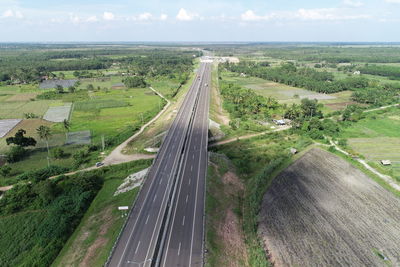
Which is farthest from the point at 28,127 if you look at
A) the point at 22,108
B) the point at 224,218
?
the point at 224,218

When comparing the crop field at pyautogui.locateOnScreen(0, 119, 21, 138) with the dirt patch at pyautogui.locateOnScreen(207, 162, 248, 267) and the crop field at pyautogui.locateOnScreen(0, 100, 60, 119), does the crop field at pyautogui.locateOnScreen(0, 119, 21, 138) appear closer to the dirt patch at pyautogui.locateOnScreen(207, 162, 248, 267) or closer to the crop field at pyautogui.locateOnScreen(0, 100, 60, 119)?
the crop field at pyautogui.locateOnScreen(0, 100, 60, 119)

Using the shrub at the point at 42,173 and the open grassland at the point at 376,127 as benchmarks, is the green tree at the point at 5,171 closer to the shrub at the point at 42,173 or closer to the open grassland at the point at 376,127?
the shrub at the point at 42,173

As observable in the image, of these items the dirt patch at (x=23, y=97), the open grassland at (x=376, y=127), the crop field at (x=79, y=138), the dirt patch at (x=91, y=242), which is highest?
the dirt patch at (x=23, y=97)

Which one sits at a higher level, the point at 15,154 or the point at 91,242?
the point at 15,154

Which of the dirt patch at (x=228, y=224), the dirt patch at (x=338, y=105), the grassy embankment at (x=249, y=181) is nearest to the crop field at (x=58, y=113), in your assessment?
the grassy embankment at (x=249, y=181)

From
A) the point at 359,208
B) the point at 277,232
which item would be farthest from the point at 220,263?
the point at 359,208

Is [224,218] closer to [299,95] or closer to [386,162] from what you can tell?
[386,162]
